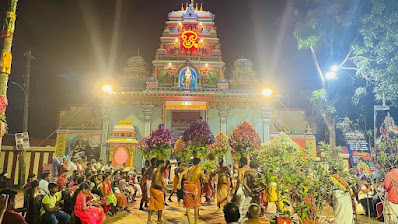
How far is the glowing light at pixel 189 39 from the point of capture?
2093 cm

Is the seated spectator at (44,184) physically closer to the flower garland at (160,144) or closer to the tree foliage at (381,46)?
the flower garland at (160,144)

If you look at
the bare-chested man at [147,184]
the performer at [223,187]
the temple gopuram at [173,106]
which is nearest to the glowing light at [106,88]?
the temple gopuram at [173,106]

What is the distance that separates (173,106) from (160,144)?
31.5 ft

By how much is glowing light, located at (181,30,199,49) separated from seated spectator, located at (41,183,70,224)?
54.6ft

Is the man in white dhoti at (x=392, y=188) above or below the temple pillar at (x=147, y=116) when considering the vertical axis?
below

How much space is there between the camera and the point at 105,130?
1923cm

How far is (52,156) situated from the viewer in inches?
620

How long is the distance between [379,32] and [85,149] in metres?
18.6

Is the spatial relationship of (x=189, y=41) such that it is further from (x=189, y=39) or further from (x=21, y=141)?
(x=21, y=141)

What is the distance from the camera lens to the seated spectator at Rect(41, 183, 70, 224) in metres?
5.38

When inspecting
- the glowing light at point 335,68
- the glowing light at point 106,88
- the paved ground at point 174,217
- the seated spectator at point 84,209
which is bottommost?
the paved ground at point 174,217

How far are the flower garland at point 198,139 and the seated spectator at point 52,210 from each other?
19.0ft

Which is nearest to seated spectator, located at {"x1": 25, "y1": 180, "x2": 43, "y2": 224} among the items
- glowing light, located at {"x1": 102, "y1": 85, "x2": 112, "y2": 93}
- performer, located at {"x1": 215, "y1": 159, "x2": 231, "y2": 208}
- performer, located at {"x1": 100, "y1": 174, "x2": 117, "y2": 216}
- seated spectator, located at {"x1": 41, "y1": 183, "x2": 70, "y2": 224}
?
seated spectator, located at {"x1": 41, "y1": 183, "x2": 70, "y2": 224}

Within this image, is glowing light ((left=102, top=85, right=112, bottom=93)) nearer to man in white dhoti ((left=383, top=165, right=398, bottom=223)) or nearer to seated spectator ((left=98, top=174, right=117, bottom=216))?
seated spectator ((left=98, top=174, right=117, bottom=216))
